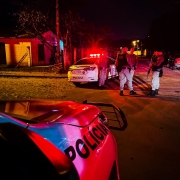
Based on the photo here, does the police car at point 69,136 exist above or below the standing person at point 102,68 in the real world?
above

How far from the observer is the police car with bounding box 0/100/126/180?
4.47 feet

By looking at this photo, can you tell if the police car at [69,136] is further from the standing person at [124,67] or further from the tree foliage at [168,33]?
the tree foliage at [168,33]

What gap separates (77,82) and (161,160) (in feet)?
26.0

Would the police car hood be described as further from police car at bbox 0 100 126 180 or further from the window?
the window

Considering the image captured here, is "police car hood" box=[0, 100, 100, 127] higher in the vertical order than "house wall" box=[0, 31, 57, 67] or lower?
higher

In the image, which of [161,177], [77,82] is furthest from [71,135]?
[77,82]

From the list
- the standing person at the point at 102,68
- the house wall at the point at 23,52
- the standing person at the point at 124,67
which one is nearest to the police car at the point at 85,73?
the standing person at the point at 102,68

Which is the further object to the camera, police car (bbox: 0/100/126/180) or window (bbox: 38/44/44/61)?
window (bbox: 38/44/44/61)

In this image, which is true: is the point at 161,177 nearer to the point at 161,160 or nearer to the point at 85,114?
the point at 161,160

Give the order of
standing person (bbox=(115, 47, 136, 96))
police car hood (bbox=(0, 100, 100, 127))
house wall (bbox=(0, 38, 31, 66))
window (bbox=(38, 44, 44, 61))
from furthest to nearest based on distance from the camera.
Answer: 1. window (bbox=(38, 44, 44, 61))
2. house wall (bbox=(0, 38, 31, 66))
3. standing person (bbox=(115, 47, 136, 96))
4. police car hood (bbox=(0, 100, 100, 127))

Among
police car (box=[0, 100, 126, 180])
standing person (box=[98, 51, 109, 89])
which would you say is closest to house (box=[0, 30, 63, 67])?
standing person (box=[98, 51, 109, 89])

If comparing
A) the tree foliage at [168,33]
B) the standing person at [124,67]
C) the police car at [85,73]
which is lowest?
the police car at [85,73]

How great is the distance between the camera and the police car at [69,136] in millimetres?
1362

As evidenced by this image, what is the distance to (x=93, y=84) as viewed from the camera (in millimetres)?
12008
